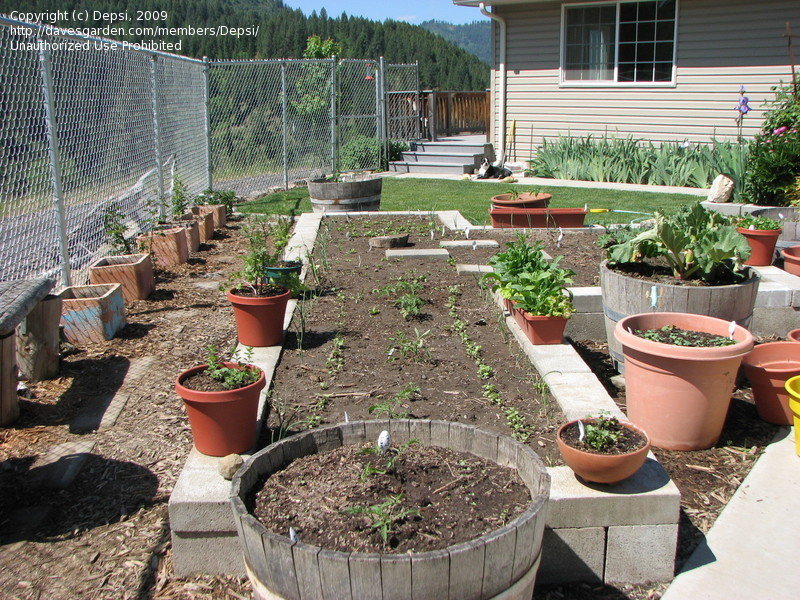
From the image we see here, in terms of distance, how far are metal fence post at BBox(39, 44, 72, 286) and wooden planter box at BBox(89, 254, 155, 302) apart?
0.28m

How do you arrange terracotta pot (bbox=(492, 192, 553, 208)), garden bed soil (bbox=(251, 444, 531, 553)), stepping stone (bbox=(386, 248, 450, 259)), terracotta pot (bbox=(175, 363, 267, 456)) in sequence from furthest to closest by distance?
1. terracotta pot (bbox=(492, 192, 553, 208))
2. stepping stone (bbox=(386, 248, 450, 259))
3. terracotta pot (bbox=(175, 363, 267, 456))
4. garden bed soil (bbox=(251, 444, 531, 553))

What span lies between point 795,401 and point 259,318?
2.91 meters

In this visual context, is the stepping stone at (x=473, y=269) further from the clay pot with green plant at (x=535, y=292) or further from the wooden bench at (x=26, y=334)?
the wooden bench at (x=26, y=334)

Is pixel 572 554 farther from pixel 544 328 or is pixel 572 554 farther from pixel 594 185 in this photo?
pixel 594 185

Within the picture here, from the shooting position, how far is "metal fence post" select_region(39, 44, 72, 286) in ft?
18.6

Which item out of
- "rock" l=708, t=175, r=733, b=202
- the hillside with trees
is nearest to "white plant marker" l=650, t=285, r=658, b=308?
"rock" l=708, t=175, r=733, b=202

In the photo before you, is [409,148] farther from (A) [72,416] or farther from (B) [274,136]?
(A) [72,416]

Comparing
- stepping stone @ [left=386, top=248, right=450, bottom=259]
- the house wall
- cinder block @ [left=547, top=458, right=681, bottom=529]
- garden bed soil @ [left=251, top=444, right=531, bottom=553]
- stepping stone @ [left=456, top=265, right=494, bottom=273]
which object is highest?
the house wall

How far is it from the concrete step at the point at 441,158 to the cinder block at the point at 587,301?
10.9 meters

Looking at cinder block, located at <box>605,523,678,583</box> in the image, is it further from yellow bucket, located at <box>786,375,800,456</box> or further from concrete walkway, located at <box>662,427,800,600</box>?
yellow bucket, located at <box>786,375,800,456</box>

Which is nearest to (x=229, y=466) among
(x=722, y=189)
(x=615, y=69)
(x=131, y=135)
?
(x=131, y=135)

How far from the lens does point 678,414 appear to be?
11.9 ft

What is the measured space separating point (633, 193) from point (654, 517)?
9713 millimetres

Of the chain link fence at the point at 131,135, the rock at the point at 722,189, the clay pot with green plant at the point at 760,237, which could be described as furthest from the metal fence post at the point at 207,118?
the clay pot with green plant at the point at 760,237
